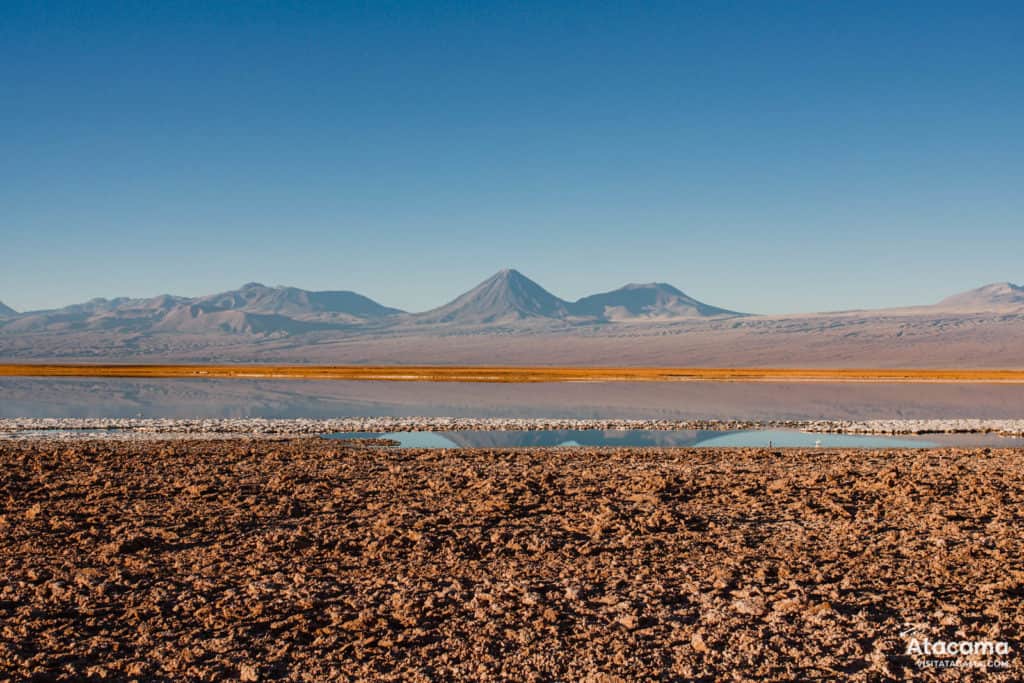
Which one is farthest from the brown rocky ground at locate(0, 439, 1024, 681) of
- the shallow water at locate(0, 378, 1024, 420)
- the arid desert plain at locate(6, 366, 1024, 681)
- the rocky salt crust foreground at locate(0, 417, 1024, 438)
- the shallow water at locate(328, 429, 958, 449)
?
A: the shallow water at locate(0, 378, 1024, 420)

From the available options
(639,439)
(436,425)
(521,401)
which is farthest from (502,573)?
(521,401)

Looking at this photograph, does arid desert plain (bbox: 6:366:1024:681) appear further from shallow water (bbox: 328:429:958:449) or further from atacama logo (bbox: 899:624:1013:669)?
shallow water (bbox: 328:429:958:449)

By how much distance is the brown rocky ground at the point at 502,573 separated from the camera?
5727 mm

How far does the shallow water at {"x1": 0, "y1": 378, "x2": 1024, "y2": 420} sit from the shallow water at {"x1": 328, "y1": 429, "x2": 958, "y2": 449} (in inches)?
239

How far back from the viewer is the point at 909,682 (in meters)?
5.36

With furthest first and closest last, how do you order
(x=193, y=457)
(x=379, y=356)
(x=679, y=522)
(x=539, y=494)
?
(x=379, y=356) → (x=193, y=457) → (x=539, y=494) → (x=679, y=522)

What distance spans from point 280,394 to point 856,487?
116ft

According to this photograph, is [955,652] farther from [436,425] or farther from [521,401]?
[521,401]

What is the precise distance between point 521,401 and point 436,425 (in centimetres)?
1354

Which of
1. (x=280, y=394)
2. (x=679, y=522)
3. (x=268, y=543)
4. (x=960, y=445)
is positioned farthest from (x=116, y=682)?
(x=280, y=394)

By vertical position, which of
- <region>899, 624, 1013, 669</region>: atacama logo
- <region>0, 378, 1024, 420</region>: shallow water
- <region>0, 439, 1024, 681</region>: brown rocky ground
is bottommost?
<region>0, 378, 1024, 420</region>: shallow water

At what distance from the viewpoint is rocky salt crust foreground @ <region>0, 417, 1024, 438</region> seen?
22875 mm

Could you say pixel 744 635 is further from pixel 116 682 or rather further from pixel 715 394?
pixel 715 394

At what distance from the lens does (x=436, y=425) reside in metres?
25.1
